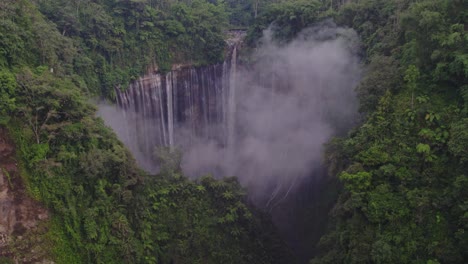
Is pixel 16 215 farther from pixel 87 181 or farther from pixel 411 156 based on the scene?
pixel 411 156

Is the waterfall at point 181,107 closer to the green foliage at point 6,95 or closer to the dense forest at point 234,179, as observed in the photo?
the dense forest at point 234,179

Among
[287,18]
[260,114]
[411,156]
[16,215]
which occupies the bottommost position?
[260,114]

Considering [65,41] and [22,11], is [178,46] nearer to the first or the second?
[65,41]

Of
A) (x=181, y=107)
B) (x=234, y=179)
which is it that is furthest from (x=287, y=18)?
(x=234, y=179)

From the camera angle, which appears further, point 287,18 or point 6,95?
point 287,18

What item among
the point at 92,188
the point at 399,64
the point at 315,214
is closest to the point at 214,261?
the point at 92,188

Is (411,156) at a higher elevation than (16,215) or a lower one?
higher

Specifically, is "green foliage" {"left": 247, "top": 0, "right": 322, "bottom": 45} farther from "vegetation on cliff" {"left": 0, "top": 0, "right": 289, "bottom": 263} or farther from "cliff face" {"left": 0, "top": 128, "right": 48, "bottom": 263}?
"cliff face" {"left": 0, "top": 128, "right": 48, "bottom": 263}

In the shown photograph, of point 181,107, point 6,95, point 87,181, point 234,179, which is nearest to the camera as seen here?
point 6,95
